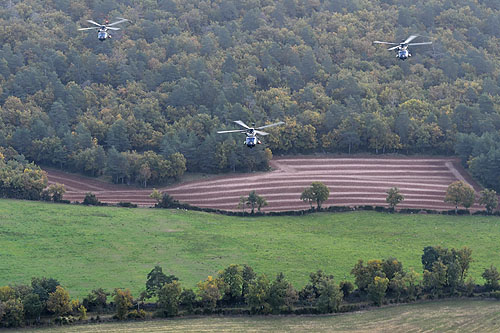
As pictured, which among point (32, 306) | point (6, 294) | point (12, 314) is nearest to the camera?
point (12, 314)

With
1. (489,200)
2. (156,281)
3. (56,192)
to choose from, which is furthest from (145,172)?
(489,200)

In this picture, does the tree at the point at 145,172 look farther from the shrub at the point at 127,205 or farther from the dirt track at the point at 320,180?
the shrub at the point at 127,205

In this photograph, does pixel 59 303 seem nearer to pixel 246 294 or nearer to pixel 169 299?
pixel 169 299

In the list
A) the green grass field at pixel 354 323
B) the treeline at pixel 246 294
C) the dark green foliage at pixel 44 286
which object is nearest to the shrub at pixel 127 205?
the treeline at pixel 246 294

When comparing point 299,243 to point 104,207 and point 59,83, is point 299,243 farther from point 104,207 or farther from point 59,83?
point 59,83

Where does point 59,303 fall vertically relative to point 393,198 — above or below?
below

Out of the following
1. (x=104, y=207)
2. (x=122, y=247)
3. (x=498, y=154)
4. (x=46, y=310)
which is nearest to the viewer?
(x=46, y=310)

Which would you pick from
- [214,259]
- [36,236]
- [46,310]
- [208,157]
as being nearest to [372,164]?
[208,157]
